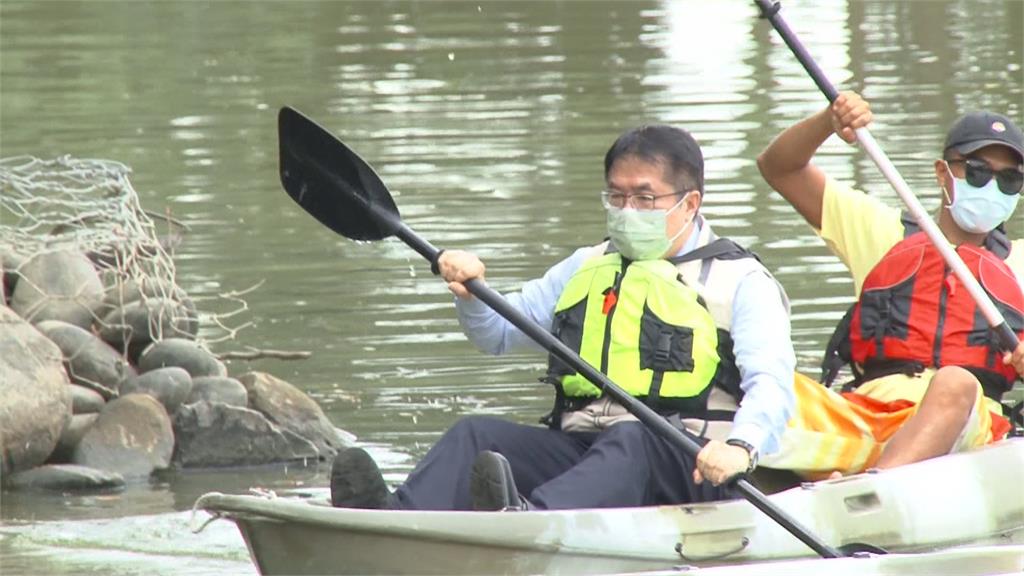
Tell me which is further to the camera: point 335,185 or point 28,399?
point 28,399

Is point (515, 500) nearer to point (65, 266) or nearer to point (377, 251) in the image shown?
point (65, 266)

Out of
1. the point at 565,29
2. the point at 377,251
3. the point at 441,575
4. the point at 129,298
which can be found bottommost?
the point at 565,29

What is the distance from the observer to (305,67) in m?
17.8

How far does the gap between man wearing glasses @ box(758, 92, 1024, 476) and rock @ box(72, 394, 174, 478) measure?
100 inches

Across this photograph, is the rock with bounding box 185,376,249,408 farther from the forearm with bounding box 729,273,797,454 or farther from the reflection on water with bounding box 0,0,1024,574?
the forearm with bounding box 729,273,797,454

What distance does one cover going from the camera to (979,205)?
641cm

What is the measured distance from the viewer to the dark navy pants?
5461 millimetres

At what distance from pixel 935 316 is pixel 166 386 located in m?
3.05

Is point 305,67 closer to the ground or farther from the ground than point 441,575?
closer to the ground

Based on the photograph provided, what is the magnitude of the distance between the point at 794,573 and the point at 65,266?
4.15 metres

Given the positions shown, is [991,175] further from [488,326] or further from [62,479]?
[62,479]

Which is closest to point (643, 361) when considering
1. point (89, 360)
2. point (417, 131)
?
point (89, 360)

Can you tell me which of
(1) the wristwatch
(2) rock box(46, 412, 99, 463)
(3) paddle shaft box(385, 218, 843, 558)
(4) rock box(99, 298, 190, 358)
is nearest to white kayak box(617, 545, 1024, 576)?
(3) paddle shaft box(385, 218, 843, 558)

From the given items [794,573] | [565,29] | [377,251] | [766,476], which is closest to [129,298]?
[377,251]
